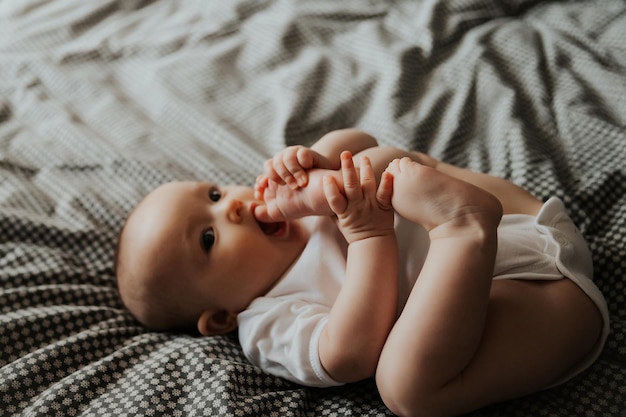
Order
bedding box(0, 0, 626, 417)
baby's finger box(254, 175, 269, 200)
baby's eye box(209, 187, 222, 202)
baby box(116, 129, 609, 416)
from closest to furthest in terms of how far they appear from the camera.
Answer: baby box(116, 129, 609, 416), bedding box(0, 0, 626, 417), baby's finger box(254, 175, 269, 200), baby's eye box(209, 187, 222, 202)

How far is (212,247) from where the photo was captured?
1.10m

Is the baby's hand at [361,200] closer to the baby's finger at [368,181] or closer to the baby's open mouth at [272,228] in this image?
the baby's finger at [368,181]

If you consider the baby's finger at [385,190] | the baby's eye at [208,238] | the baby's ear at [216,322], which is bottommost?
the baby's ear at [216,322]

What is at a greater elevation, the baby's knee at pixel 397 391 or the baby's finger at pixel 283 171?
the baby's finger at pixel 283 171

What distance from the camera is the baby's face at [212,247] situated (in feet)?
3.56

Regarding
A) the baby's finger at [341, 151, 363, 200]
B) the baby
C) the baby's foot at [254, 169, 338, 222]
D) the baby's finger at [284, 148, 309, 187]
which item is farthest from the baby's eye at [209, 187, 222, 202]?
the baby's finger at [341, 151, 363, 200]

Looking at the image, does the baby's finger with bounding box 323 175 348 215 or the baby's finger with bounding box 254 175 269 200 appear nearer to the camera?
the baby's finger with bounding box 323 175 348 215

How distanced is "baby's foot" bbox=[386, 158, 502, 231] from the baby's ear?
39 cm

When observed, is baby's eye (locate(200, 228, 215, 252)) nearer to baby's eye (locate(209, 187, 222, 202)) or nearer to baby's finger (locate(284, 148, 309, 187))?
baby's eye (locate(209, 187, 222, 202))

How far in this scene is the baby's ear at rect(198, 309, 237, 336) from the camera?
1109mm

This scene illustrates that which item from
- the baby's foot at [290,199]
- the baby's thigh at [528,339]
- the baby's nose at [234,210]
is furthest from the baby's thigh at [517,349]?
the baby's nose at [234,210]

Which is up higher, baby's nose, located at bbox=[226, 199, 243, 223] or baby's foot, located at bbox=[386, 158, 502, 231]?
baby's foot, located at bbox=[386, 158, 502, 231]

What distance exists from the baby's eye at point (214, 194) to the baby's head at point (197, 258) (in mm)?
23

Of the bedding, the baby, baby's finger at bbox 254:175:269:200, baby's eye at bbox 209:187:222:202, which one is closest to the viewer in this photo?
the baby
